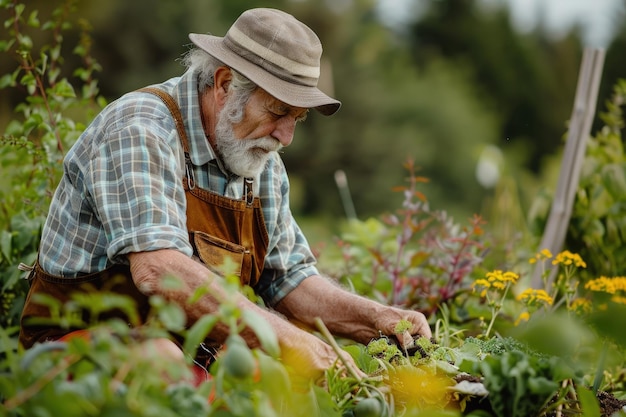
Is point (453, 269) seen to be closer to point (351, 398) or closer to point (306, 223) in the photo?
point (351, 398)

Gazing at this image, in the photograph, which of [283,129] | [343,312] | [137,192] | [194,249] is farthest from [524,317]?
[137,192]

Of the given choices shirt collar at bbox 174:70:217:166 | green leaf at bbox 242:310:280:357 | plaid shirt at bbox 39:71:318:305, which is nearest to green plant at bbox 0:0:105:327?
plaid shirt at bbox 39:71:318:305

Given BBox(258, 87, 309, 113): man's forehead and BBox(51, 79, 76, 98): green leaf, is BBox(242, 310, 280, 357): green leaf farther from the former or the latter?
BBox(51, 79, 76, 98): green leaf

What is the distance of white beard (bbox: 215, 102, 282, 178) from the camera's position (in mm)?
2541

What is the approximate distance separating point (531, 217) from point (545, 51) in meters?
19.6

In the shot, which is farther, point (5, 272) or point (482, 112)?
point (482, 112)

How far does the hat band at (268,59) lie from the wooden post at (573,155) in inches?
75.1

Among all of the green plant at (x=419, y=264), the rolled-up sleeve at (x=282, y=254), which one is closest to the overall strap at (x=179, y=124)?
the rolled-up sleeve at (x=282, y=254)

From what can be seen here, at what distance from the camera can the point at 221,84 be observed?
8.44 feet

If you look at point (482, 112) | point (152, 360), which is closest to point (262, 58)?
point (152, 360)

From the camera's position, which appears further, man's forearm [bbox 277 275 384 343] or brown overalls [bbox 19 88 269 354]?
man's forearm [bbox 277 275 384 343]

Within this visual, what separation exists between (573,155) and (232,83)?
2.19 m

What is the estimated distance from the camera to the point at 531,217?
4410 mm

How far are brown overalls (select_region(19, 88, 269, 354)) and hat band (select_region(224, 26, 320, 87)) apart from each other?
25cm
